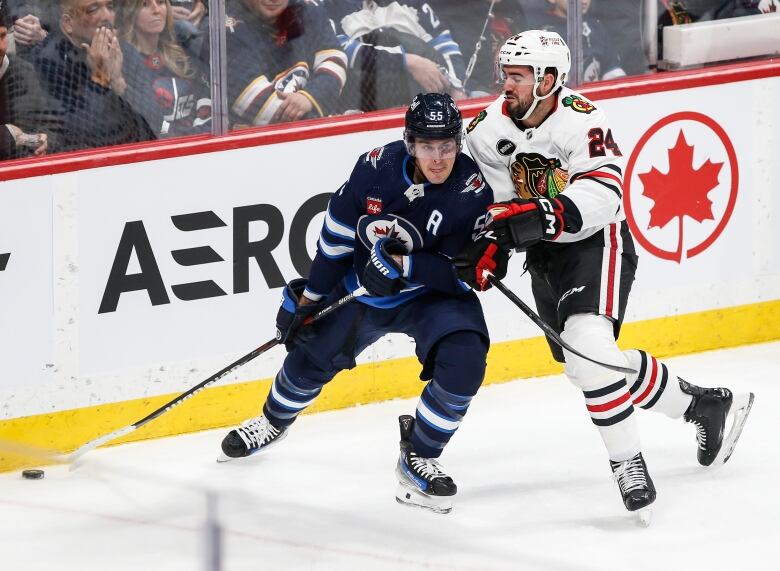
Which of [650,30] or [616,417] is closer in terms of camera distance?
[616,417]

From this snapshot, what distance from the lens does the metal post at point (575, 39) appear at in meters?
4.84

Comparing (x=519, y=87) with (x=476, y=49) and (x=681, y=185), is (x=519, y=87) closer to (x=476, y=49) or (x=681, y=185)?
(x=476, y=49)

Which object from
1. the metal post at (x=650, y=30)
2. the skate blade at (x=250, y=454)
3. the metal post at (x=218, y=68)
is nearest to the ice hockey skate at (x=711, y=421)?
the skate blade at (x=250, y=454)

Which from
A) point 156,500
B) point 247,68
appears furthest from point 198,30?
point 156,500

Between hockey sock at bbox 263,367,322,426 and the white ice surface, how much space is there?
15cm

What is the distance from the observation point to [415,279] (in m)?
3.68

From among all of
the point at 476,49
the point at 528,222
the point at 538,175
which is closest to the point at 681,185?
the point at 476,49

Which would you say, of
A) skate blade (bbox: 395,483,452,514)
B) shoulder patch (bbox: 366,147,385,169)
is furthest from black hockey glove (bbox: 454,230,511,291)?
skate blade (bbox: 395,483,452,514)

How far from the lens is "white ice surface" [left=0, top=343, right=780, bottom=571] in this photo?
140 inches

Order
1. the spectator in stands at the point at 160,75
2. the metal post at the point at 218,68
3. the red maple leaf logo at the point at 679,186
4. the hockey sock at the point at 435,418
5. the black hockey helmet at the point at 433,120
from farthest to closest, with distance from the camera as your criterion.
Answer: the red maple leaf logo at the point at 679,186 < the metal post at the point at 218,68 < the spectator in stands at the point at 160,75 < the hockey sock at the point at 435,418 < the black hockey helmet at the point at 433,120

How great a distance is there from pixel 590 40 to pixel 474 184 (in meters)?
1.42

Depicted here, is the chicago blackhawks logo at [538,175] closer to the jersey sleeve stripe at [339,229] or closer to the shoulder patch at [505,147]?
the shoulder patch at [505,147]

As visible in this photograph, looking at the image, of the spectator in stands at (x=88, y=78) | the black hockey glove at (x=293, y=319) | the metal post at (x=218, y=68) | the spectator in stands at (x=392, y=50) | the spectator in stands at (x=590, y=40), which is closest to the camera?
the black hockey glove at (x=293, y=319)

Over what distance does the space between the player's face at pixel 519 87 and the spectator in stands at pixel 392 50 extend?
3.18ft
